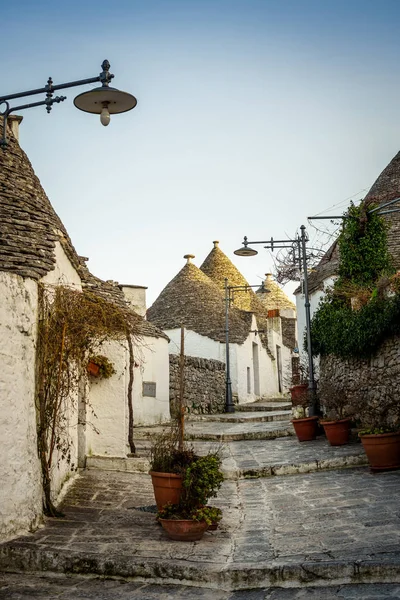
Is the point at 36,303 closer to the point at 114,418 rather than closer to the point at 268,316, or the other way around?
the point at 114,418

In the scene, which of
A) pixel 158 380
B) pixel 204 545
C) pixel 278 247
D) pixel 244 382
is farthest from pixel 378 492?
pixel 244 382

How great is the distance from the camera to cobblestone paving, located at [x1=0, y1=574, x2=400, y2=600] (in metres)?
4.98

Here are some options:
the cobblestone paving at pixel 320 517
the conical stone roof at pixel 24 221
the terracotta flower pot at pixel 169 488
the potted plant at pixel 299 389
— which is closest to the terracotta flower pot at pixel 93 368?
the conical stone roof at pixel 24 221

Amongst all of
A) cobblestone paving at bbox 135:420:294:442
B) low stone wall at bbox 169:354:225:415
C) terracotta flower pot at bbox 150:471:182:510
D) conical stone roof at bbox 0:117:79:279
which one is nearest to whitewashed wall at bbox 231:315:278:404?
low stone wall at bbox 169:354:225:415

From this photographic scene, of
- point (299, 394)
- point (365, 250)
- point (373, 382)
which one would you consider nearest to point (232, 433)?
point (299, 394)

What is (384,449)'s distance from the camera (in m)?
9.52

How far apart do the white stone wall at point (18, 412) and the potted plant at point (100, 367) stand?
11.2 feet

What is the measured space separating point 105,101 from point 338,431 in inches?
337

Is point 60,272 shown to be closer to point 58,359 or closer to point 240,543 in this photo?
point 58,359

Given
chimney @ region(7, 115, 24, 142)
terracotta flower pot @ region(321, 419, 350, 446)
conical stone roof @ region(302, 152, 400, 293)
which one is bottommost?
terracotta flower pot @ region(321, 419, 350, 446)

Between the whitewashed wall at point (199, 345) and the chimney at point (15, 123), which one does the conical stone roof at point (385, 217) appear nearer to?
the whitewashed wall at point (199, 345)

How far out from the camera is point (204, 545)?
632 centimetres

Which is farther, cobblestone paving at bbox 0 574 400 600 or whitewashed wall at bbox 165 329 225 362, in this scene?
whitewashed wall at bbox 165 329 225 362

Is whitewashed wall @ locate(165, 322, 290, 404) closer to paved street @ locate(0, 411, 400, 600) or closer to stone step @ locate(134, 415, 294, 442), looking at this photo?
stone step @ locate(134, 415, 294, 442)
